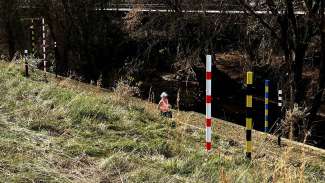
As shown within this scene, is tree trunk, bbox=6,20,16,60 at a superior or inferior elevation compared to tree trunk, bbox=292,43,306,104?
superior

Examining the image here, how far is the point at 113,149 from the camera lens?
234 inches

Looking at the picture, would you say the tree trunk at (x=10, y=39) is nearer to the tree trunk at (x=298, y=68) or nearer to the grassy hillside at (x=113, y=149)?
the tree trunk at (x=298, y=68)

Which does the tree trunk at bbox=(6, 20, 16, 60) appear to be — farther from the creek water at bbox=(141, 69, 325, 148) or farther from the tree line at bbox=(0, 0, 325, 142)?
the creek water at bbox=(141, 69, 325, 148)

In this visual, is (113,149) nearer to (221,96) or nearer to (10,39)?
(221,96)

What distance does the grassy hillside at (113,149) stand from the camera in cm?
488

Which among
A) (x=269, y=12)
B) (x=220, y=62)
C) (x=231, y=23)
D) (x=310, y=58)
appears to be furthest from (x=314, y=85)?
(x=220, y=62)

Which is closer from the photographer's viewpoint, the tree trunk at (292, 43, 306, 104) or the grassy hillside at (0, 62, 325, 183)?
the grassy hillside at (0, 62, 325, 183)

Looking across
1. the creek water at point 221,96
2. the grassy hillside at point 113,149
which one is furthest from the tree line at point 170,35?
the grassy hillside at point 113,149

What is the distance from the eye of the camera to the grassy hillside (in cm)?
488

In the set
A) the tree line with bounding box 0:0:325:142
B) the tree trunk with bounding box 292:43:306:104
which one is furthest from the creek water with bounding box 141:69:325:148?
the tree trunk with bounding box 292:43:306:104

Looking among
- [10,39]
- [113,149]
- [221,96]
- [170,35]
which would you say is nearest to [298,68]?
[113,149]

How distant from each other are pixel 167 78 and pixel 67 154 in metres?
21.7

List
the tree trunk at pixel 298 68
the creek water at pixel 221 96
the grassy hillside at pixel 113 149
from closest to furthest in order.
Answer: the grassy hillside at pixel 113 149, the tree trunk at pixel 298 68, the creek water at pixel 221 96

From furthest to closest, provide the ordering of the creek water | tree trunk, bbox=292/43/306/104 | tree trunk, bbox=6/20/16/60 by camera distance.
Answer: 1. tree trunk, bbox=6/20/16/60
2. the creek water
3. tree trunk, bbox=292/43/306/104
